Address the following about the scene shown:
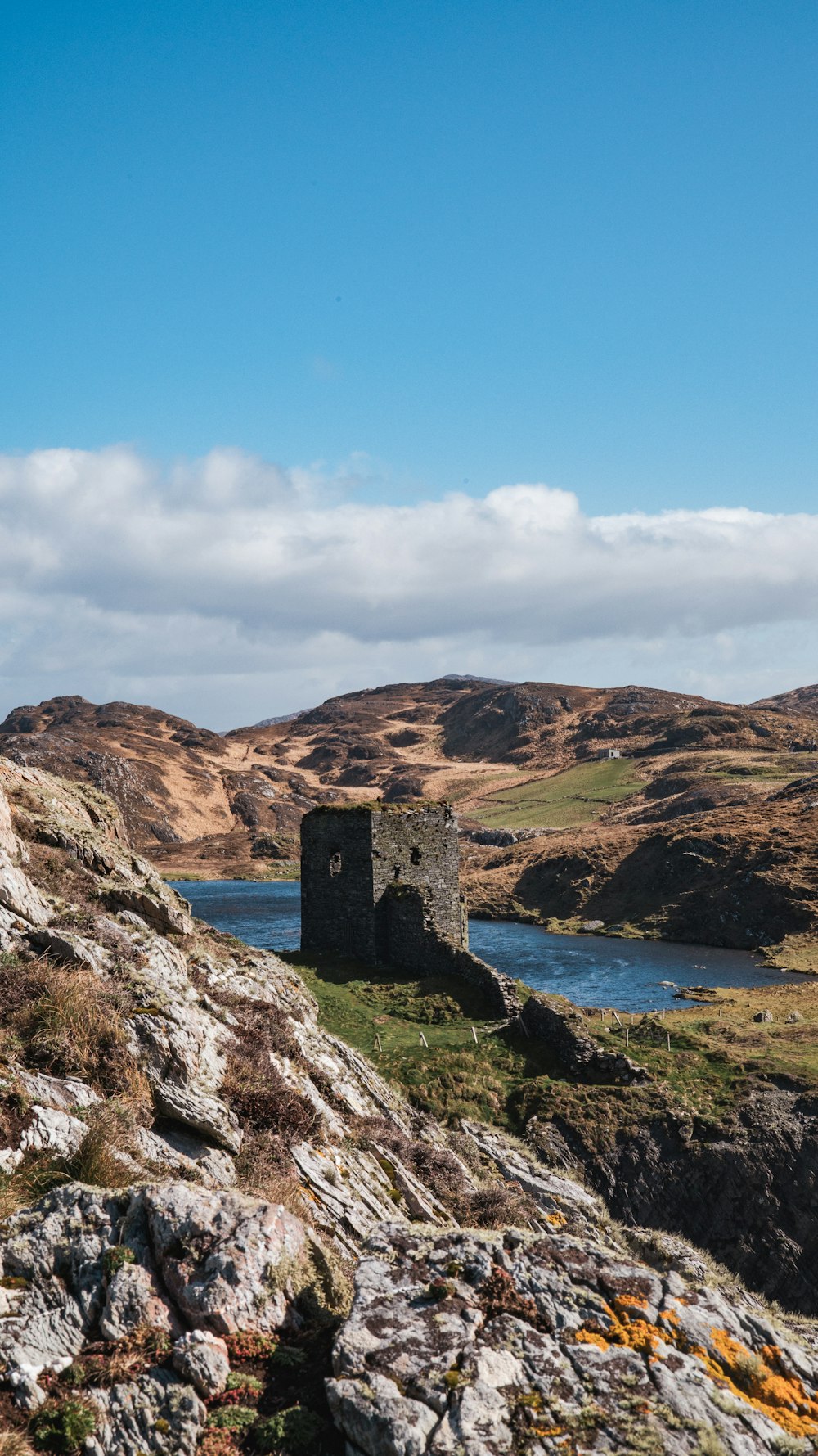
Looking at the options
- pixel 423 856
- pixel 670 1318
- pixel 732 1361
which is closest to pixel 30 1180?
pixel 670 1318

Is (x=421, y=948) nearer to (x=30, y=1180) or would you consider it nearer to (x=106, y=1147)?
(x=106, y=1147)

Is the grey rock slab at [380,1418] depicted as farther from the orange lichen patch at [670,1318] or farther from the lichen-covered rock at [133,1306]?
the orange lichen patch at [670,1318]

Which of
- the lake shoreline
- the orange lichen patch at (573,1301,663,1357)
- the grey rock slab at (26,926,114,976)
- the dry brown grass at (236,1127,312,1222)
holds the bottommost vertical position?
the lake shoreline

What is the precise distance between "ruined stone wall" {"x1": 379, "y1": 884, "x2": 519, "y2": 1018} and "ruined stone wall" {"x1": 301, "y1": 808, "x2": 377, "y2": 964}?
2.44 feet

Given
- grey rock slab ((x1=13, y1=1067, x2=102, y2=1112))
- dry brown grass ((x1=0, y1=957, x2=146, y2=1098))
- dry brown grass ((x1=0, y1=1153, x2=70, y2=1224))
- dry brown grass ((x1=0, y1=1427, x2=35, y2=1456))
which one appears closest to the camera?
dry brown grass ((x1=0, y1=1427, x2=35, y2=1456))

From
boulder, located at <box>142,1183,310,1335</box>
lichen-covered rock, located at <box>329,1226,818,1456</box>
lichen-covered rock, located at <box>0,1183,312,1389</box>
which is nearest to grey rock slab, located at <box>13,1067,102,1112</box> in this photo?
lichen-covered rock, located at <box>0,1183,312,1389</box>

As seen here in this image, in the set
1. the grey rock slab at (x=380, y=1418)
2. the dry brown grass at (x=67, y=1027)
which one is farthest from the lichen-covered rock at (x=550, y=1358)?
the dry brown grass at (x=67, y=1027)

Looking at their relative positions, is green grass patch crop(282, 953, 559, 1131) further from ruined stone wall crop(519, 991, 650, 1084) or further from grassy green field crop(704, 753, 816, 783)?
grassy green field crop(704, 753, 816, 783)

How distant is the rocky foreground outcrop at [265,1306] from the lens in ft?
18.4

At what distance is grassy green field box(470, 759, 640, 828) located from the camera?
112062 mm

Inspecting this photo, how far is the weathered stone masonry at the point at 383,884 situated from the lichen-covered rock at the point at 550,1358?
24592 mm

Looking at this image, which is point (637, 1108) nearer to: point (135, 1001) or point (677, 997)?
point (135, 1001)

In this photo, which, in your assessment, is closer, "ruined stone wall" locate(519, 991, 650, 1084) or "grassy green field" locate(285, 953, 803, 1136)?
"grassy green field" locate(285, 953, 803, 1136)

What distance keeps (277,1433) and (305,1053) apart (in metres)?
8.72
